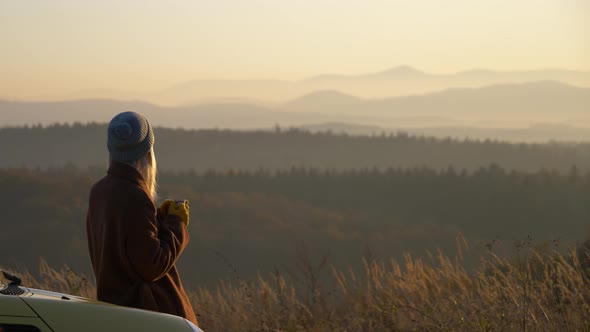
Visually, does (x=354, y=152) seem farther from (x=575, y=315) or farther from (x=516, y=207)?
(x=575, y=315)

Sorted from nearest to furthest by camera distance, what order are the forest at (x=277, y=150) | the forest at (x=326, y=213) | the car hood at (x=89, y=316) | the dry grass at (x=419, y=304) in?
1. the car hood at (x=89, y=316)
2. the dry grass at (x=419, y=304)
3. the forest at (x=326, y=213)
4. the forest at (x=277, y=150)

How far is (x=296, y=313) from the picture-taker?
928 centimetres

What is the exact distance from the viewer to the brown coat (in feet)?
15.7

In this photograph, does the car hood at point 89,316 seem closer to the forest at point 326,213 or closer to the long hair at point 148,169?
the long hair at point 148,169

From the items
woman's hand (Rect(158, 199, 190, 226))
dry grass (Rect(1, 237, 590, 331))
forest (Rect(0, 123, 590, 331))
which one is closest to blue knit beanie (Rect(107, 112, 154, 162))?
woman's hand (Rect(158, 199, 190, 226))

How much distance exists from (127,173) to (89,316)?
4.71 ft

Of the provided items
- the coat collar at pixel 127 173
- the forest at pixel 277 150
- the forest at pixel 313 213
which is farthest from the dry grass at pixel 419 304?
the forest at pixel 277 150

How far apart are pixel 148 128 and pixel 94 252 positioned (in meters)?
0.75

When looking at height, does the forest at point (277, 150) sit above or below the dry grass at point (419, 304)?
below

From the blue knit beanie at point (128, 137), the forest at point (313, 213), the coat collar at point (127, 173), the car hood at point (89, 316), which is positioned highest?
the blue knit beanie at point (128, 137)

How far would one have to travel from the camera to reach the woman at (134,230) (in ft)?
15.8

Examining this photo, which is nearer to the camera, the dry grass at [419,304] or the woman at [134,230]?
the woman at [134,230]

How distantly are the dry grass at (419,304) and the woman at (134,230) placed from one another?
2.48 m

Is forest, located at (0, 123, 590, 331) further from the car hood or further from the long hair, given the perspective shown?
the car hood
